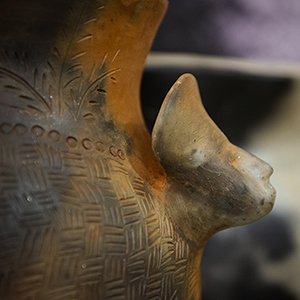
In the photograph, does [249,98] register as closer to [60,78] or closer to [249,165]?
[249,165]

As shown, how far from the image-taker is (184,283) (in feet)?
1.71

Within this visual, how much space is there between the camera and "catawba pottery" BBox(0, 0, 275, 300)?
14.9 inches

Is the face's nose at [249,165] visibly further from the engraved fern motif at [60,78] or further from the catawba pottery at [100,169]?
the engraved fern motif at [60,78]

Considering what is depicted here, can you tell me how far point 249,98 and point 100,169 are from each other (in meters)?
0.77

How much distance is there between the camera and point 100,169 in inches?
17.4

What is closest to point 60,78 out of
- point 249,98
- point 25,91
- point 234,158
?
point 25,91

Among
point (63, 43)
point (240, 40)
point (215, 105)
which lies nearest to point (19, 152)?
point (63, 43)

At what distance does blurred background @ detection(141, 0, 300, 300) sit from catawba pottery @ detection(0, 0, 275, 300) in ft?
1.51

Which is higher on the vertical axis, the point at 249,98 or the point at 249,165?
the point at 249,165

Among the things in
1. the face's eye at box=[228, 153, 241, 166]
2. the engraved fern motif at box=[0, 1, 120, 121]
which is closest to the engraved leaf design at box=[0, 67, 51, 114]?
the engraved fern motif at box=[0, 1, 120, 121]

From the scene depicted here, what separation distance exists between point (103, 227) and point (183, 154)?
171 mm

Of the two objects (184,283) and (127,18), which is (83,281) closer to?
(184,283)

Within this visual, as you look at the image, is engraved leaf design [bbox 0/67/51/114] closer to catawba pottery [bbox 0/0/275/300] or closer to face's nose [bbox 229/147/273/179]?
catawba pottery [bbox 0/0/275/300]

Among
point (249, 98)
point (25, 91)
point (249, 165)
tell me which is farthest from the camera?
point (249, 98)
